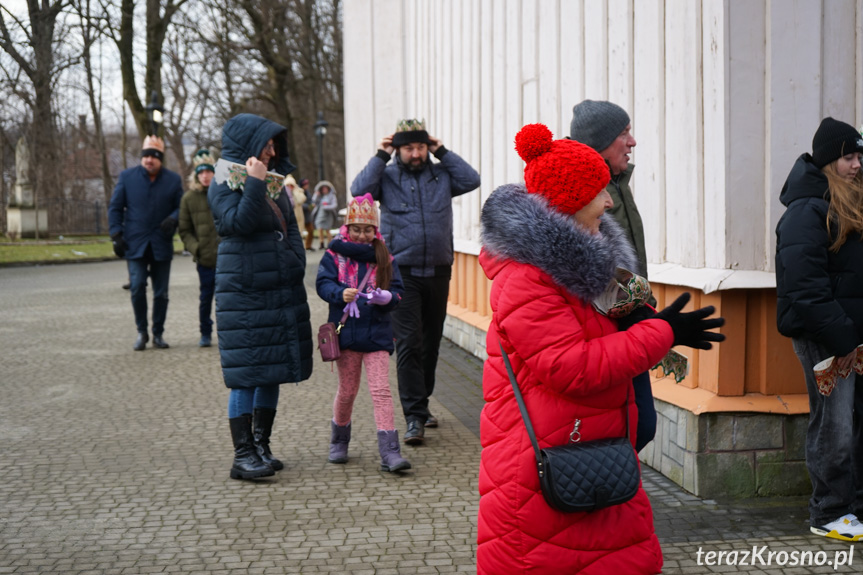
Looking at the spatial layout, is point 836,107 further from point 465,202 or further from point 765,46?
point 465,202

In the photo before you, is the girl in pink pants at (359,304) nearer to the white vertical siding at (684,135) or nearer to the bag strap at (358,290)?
the bag strap at (358,290)

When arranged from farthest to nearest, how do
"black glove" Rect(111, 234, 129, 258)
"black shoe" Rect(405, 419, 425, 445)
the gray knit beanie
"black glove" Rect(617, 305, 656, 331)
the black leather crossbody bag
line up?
1. "black glove" Rect(111, 234, 129, 258)
2. "black shoe" Rect(405, 419, 425, 445)
3. the gray knit beanie
4. "black glove" Rect(617, 305, 656, 331)
5. the black leather crossbody bag

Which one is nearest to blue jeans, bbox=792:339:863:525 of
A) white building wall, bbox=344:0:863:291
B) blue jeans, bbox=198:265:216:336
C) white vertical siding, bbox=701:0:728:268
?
white building wall, bbox=344:0:863:291

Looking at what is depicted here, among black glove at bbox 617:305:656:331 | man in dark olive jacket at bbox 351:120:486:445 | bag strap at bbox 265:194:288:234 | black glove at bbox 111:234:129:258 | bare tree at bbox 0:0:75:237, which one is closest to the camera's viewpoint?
black glove at bbox 617:305:656:331

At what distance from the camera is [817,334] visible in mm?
4363

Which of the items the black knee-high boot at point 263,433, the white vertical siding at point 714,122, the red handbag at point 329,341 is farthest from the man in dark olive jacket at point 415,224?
the white vertical siding at point 714,122

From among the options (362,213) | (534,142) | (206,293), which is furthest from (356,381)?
(206,293)

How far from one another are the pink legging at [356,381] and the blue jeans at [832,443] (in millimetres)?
2280

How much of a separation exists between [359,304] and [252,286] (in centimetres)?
66

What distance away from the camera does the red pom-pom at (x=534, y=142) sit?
2.90 meters

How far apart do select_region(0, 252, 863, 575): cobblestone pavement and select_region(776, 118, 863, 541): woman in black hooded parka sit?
0.25 meters

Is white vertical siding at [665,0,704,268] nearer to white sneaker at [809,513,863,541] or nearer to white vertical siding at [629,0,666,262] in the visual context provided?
white vertical siding at [629,0,666,262]

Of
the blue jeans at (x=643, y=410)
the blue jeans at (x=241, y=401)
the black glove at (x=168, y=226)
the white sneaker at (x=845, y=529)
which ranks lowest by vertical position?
the white sneaker at (x=845, y=529)

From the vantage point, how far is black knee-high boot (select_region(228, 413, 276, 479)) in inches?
221
